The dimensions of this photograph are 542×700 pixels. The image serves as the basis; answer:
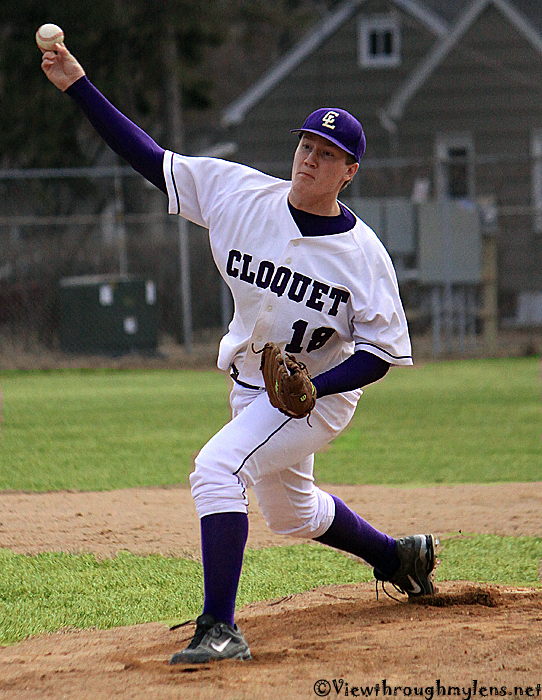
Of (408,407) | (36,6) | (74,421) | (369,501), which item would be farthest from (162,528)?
(36,6)

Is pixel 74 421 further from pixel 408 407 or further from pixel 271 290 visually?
pixel 271 290

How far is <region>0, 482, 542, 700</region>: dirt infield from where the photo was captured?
262cm

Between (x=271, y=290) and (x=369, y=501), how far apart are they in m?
2.70

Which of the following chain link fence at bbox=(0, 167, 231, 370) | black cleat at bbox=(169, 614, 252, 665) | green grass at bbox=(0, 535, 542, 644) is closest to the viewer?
black cleat at bbox=(169, 614, 252, 665)

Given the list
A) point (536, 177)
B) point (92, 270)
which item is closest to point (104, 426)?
point (92, 270)

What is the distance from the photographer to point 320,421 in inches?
136

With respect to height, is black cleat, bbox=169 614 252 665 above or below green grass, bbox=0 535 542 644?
above

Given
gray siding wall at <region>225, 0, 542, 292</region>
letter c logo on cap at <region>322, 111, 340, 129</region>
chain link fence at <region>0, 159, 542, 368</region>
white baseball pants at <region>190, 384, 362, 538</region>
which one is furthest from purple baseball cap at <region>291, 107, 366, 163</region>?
gray siding wall at <region>225, 0, 542, 292</region>

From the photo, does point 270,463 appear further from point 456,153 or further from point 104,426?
point 456,153

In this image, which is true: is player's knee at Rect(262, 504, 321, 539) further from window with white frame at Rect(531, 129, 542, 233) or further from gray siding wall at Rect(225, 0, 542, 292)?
window with white frame at Rect(531, 129, 542, 233)

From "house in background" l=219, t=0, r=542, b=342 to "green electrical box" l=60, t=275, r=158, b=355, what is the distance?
148 inches

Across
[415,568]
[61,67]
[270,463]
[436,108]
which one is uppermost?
[436,108]

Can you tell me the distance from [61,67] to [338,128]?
1.15m

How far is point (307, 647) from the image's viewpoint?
3.03 metres
